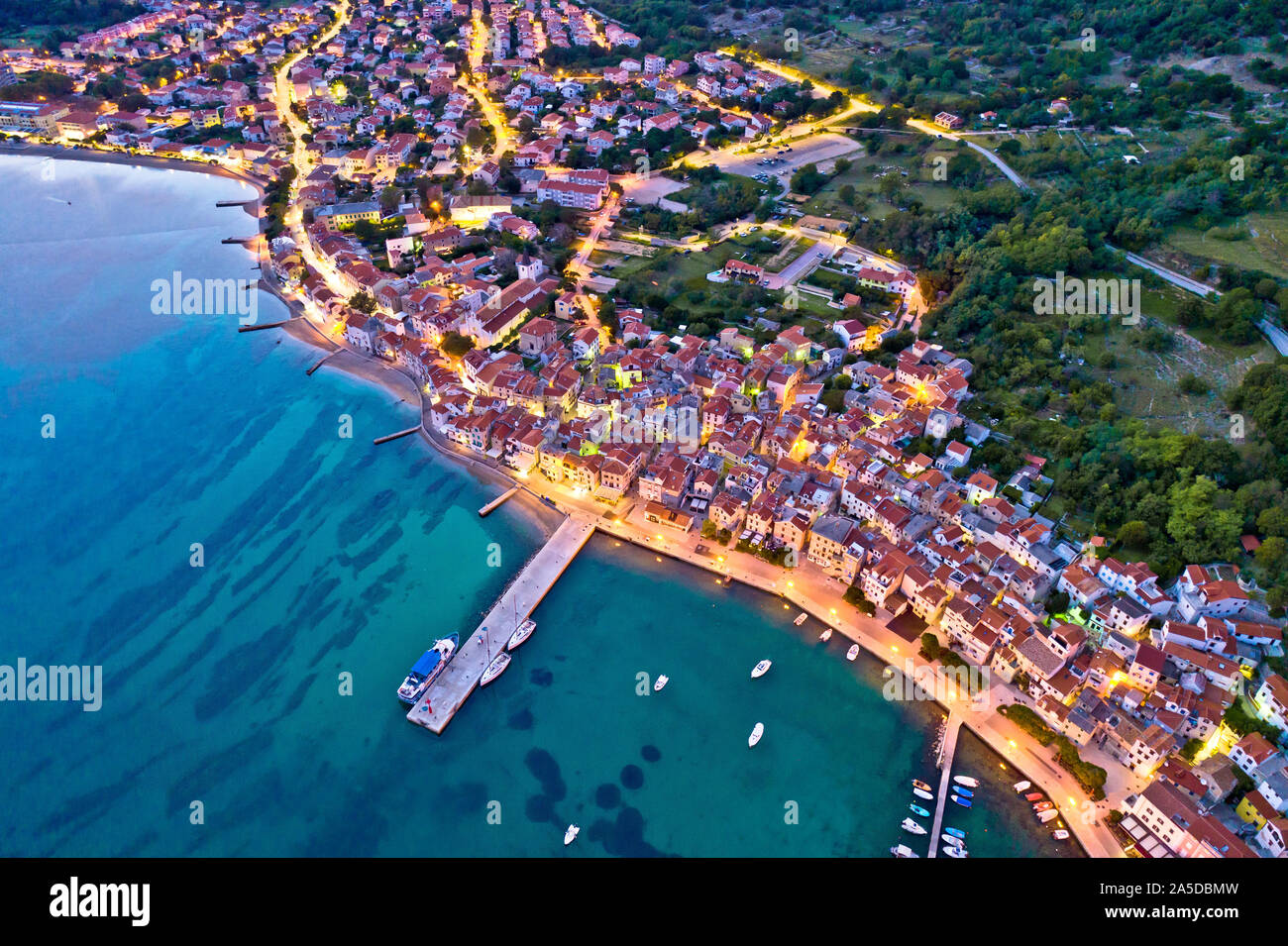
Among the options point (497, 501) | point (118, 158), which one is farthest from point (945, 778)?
point (118, 158)

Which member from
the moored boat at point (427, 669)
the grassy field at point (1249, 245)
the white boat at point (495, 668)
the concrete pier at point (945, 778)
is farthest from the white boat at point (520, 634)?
the grassy field at point (1249, 245)

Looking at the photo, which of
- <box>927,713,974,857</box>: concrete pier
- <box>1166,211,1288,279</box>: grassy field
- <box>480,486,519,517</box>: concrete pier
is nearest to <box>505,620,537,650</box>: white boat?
<box>480,486,519,517</box>: concrete pier

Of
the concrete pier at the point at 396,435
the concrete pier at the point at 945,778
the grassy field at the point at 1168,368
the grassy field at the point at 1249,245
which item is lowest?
the concrete pier at the point at 396,435

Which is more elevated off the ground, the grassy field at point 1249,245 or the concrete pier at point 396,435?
the grassy field at point 1249,245

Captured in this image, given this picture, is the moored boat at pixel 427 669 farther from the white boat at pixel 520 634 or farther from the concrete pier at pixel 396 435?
the concrete pier at pixel 396 435

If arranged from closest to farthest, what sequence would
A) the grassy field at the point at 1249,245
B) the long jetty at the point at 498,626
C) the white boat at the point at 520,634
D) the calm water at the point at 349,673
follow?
the calm water at the point at 349,673 → the long jetty at the point at 498,626 → the white boat at the point at 520,634 → the grassy field at the point at 1249,245

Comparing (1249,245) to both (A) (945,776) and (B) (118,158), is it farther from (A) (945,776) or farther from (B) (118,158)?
(B) (118,158)
